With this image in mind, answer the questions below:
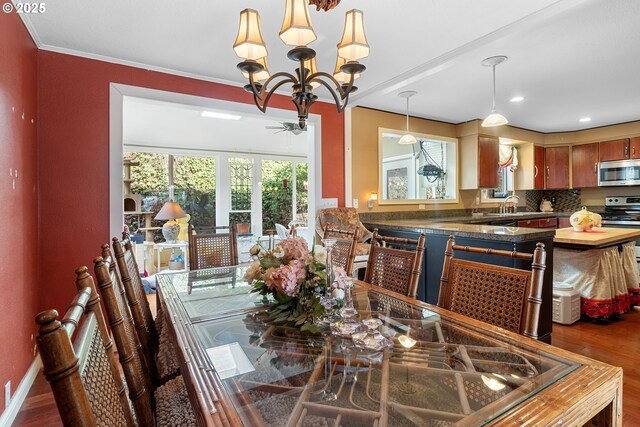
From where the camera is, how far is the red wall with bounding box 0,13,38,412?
72.4 inches

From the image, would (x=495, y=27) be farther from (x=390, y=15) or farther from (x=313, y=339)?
(x=313, y=339)

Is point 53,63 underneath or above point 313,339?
above

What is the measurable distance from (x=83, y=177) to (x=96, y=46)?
1.05 metres

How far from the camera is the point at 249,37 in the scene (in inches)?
64.9

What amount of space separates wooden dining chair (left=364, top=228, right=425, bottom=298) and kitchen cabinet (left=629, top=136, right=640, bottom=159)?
5.57 metres

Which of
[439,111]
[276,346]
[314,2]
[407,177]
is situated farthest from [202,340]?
[407,177]

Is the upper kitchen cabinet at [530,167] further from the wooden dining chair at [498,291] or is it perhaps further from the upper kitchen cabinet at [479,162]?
the wooden dining chair at [498,291]

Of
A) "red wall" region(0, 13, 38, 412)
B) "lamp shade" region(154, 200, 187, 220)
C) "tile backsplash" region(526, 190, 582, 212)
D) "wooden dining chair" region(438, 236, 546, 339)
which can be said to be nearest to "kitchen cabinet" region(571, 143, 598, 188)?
"tile backsplash" region(526, 190, 582, 212)

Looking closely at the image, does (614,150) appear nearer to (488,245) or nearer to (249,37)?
(488,245)

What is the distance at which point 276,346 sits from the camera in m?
1.17

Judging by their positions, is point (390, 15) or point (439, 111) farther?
point (439, 111)

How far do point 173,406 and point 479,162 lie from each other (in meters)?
5.00

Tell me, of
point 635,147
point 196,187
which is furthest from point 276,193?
point 635,147

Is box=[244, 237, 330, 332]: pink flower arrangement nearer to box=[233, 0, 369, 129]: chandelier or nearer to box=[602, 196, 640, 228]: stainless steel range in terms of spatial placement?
box=[233, 0, 369, 129]: chandelier
